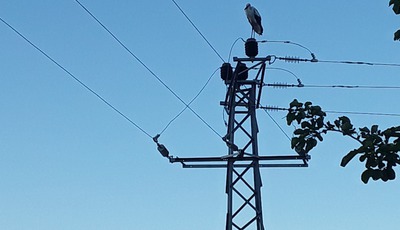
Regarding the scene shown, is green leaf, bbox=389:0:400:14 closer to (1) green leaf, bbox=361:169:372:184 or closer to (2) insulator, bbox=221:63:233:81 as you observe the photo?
(1) green leaf, bbox=361:169:372:184

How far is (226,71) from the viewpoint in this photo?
1288 centimetres

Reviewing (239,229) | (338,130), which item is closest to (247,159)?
(239,229)

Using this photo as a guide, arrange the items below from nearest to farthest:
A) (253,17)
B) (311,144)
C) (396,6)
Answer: (396,6)
(311,144)
(253,17)

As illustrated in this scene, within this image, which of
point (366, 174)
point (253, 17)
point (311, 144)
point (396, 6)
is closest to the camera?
point (396, 6)

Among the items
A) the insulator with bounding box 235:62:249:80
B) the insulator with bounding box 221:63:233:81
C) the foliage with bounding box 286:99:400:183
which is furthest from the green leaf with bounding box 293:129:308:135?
the insulator with bounding box 221:63:233:81

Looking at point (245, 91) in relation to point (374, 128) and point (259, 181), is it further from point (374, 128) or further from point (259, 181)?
point (374, 128)

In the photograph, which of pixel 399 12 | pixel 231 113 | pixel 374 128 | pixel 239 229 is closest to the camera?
pixel 399 12

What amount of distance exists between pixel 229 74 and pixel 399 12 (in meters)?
9.08

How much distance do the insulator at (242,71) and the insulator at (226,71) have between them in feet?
0.62

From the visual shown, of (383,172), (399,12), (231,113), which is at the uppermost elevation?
(231,113)

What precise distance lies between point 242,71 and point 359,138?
28.3 feet

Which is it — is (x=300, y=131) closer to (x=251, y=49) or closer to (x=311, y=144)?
(x=311, y=144)

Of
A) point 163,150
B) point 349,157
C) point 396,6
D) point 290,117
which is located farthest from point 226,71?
point 396,6

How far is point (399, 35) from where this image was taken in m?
3.96
